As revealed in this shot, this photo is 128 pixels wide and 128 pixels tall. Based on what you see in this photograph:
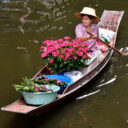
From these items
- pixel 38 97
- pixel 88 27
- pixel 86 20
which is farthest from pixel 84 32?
pixel 38 97

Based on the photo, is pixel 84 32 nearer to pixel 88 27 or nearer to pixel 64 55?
pixel 88 27

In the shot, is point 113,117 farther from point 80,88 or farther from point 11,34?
point 11,34

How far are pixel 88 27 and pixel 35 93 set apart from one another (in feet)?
7.90

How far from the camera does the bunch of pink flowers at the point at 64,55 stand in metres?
5.56

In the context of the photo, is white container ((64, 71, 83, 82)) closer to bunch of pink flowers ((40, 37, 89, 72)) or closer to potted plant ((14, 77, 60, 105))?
bunch of pink flowers ((40, 37, 89, 72))

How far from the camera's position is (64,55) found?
556 centimetres

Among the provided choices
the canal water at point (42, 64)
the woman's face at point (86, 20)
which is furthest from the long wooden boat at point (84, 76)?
the woman's face at point (86, 20)

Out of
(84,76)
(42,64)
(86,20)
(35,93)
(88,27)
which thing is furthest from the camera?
(42,64)

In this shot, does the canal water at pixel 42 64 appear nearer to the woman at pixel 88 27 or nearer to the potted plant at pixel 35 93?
the potted plant at pixel 35 93

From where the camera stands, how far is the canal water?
17.0 feet

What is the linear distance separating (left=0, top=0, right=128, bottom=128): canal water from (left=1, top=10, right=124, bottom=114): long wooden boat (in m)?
0.25

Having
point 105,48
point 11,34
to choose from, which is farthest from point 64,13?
point 105,48

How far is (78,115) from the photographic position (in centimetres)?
534

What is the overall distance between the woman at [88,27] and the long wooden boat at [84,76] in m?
0.26
